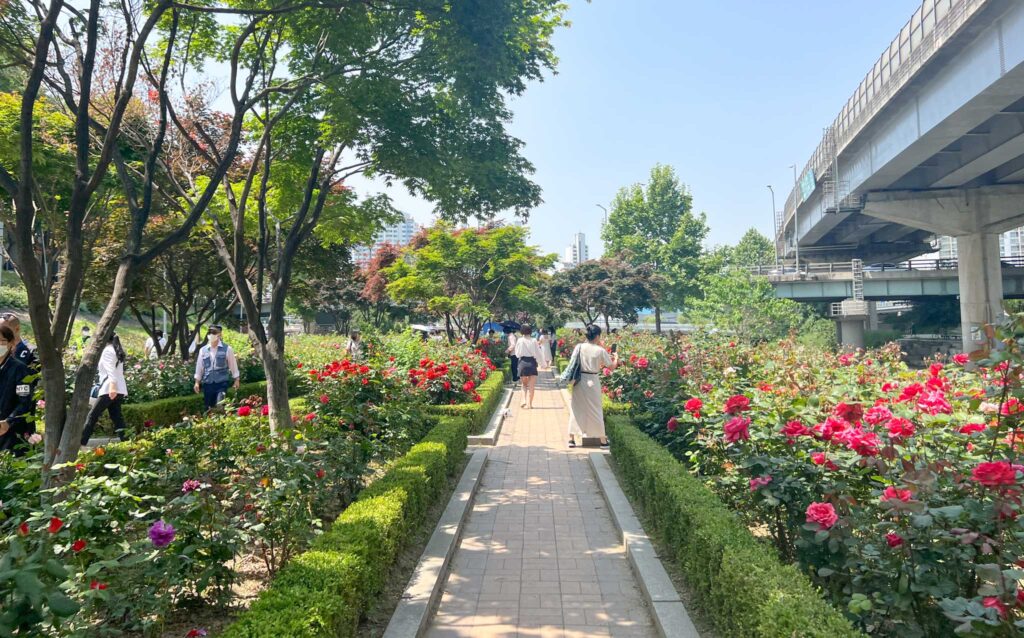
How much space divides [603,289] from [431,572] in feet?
93.4

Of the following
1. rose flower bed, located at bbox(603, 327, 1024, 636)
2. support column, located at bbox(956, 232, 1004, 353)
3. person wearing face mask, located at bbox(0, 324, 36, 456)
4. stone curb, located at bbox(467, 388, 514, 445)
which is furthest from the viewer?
support column, located at bbox(956, 232, 1004, 353)

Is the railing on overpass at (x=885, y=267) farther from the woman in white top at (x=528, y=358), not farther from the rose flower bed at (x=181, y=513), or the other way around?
the rose flower bed at (x=181, y=513)

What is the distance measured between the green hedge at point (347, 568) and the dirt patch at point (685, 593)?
192 cm

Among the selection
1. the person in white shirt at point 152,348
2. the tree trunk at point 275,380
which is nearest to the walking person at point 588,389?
the tree trunk at point 275,380

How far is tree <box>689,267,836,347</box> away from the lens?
97.9 feet

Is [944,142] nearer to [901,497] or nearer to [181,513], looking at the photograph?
[901,497]

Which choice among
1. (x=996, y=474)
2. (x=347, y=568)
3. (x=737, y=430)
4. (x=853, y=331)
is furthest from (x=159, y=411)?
(x=853, y=331)

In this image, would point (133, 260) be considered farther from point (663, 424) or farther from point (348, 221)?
point (663, 424)

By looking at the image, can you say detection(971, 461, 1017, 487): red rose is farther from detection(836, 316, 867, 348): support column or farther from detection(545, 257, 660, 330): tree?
detection(836, 316, 867, 348): support column

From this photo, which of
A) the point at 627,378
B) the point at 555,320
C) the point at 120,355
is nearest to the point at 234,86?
the point at 120,355

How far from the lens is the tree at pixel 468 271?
68.0 feet

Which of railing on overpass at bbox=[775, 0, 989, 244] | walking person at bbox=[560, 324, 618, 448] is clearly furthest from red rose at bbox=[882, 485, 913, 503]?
railing on overpass at bbox=[775, 0, 989, 244]

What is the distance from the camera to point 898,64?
17766mm

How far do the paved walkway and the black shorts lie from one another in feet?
19.0
